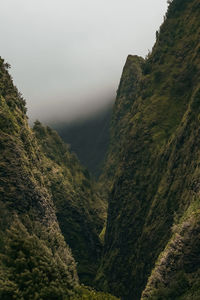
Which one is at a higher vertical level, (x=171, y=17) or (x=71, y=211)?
(x=171, y=17)

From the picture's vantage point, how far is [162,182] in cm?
9212

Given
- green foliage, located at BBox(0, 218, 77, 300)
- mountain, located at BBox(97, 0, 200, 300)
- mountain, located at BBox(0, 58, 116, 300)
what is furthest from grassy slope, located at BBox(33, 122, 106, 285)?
green foliage, located at BBox(0, 218, 77, 300)

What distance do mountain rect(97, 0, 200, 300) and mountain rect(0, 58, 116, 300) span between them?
9.96 meters

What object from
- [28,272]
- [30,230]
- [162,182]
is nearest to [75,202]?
[162,182]

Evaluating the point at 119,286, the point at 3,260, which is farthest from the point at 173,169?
the point at 3,260

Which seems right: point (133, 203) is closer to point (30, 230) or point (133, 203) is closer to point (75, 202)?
point (75, 202)

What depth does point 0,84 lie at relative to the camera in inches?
3484

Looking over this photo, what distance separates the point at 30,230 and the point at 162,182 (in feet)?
105

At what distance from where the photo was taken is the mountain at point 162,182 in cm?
6856

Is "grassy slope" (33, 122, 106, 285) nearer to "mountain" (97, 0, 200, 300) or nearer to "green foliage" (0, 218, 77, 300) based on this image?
"mountain" (97, 0, 200, 300)

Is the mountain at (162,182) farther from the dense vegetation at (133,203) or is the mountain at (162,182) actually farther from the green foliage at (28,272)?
the green foliage at (28,272)

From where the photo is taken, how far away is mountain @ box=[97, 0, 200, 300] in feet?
225

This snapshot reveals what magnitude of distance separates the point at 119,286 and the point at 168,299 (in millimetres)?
31640

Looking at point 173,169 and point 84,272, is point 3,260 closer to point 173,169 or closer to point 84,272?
point 173,169
